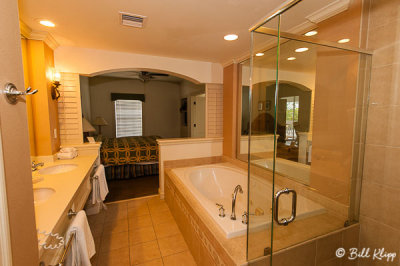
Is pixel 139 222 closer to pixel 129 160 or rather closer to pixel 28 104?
pixel 129 160

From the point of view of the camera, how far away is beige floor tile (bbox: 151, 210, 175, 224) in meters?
2.58

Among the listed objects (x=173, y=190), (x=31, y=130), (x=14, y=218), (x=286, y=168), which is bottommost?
(x=173, y=190)

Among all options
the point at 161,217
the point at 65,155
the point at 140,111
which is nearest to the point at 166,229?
the point at 161,217

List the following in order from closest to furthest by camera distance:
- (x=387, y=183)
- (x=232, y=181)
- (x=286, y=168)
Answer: (x=387, y=183), (x=286, y=168), (x=232, y=181)

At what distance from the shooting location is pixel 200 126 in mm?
5855

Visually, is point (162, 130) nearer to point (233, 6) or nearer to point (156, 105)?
point (156, 105)

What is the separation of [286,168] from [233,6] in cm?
169

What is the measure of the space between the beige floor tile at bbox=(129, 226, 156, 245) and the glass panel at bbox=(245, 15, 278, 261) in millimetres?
1411

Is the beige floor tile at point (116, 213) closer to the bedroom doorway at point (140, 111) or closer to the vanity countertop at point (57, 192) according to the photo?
the vanity countertop at point (57, 192)

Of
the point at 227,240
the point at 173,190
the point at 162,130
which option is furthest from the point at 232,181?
the point at 162,130

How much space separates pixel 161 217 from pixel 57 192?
1505mm

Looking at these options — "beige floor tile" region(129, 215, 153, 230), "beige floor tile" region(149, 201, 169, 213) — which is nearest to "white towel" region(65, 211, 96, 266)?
"beige floor tile" region(129, 215, 153, 230)

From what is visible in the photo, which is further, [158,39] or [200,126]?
[200,126]

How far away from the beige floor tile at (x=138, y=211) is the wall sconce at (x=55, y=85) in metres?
1.89
